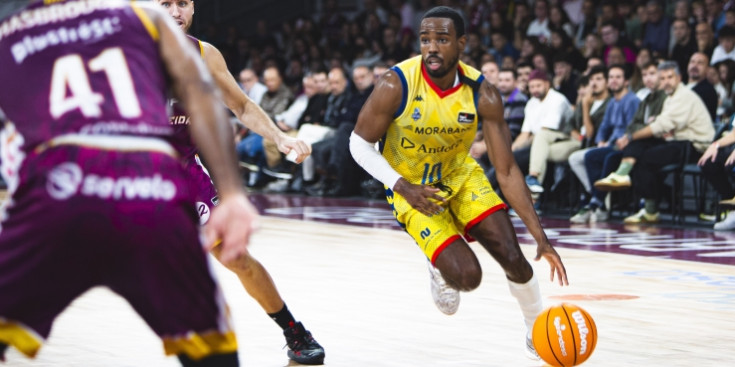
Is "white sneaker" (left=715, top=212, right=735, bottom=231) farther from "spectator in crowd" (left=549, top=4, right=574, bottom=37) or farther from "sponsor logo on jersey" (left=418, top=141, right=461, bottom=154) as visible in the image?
"sponsor logo on jersey" (left=418, top=141, right=461, bottom=154)

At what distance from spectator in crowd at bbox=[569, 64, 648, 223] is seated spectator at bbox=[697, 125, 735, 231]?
3.97ft

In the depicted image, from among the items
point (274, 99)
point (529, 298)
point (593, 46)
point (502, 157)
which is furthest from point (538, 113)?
point (529, 298)

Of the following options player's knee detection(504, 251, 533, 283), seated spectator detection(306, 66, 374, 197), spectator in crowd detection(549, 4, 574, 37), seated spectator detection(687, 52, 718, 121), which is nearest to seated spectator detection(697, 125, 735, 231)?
seated spectator detection(687, 52, 718, 121)

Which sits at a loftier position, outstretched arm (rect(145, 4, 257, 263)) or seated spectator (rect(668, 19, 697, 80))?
outstretched arm (rect(145, 4, 257, 263))

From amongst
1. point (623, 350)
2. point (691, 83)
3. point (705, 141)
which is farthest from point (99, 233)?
point (691, 83)

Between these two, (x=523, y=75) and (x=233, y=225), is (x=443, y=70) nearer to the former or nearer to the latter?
(x=233, y=225)

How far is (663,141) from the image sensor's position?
11.5 meters

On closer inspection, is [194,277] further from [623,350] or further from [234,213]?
[623,350]

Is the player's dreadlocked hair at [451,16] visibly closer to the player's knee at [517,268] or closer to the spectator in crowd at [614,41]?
the player's knee at [517,268]

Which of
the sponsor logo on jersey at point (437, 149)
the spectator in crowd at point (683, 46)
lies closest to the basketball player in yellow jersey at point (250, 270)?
the sponsor logo on jersey at point (437, 149)

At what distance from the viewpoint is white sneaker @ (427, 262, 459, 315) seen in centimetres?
546

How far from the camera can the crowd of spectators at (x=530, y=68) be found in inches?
482

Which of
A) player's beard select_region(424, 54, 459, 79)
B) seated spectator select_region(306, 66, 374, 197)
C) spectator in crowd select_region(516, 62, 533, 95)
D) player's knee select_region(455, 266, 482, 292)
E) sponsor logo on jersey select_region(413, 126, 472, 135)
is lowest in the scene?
seated spectator select_region(306, 66, 374, 197)

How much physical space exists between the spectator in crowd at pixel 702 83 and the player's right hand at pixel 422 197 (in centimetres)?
711
